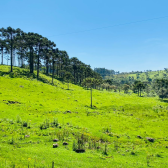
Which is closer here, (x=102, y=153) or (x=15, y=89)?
(x=102, y=153)

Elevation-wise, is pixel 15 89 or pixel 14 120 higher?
pixel 15 89

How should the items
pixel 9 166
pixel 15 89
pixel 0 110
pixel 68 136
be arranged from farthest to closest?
pixel 15 89 → pixel 0 110 → pixel 68 136 → pixel 9 166

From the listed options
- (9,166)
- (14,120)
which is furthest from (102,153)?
(14,120)

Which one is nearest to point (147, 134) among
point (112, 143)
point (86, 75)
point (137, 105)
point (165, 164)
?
point (112, 143)

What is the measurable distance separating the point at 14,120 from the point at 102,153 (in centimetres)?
2189

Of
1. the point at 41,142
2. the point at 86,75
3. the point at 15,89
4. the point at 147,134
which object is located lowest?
the point at 147,134

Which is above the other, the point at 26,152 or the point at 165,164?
the point at 26,152

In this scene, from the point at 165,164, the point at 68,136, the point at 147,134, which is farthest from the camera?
the point at 147,134

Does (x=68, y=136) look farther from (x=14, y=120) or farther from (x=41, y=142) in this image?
(x=14, y=120)

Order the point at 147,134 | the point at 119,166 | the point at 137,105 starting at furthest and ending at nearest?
the point at 137,105, the point at 147,134, the point at 119,166

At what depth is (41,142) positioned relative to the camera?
78.5 feet

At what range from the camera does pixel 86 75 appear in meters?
160

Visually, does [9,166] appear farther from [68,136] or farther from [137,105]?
[137,105]

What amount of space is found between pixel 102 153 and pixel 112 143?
21.8 ft
